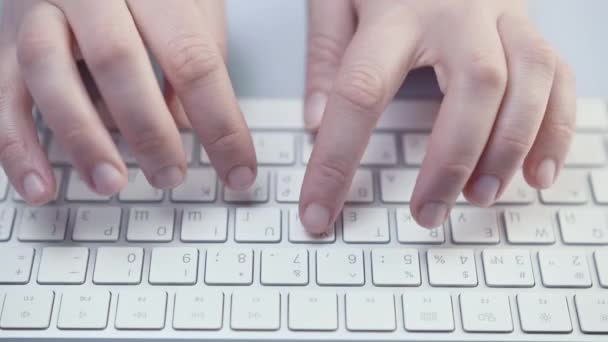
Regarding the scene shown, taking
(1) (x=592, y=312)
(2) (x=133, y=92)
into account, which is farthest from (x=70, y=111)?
(1) (x=592, y=312)

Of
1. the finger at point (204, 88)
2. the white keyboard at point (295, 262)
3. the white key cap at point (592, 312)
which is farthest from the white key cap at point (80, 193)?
the white key cap at point (592, 312)

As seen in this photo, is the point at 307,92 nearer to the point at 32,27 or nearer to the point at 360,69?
the point at 360,69

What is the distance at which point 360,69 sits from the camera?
0.51 meters

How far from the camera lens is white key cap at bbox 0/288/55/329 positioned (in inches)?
18.3

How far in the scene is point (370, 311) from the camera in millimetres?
472

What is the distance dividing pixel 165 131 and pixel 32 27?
161 millimetres

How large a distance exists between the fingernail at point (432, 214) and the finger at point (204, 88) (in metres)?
0.16

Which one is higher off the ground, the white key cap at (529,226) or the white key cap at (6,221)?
the white key cap at (529,226)

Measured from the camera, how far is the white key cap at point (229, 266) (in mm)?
483

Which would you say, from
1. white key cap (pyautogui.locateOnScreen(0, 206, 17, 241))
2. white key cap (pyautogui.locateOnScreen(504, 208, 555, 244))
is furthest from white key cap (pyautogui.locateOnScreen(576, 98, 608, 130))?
white key cap (pyautogui.locateOnScreen(0, 206, 17, 241))

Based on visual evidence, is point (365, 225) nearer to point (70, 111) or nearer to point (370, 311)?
point (370, 311)

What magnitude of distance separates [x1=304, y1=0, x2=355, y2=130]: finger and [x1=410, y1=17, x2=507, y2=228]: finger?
0.44 feet

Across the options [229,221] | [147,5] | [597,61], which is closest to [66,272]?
[229,221]

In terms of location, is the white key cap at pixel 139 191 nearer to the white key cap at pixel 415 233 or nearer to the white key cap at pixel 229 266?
the white key cap at pixel 229 266
